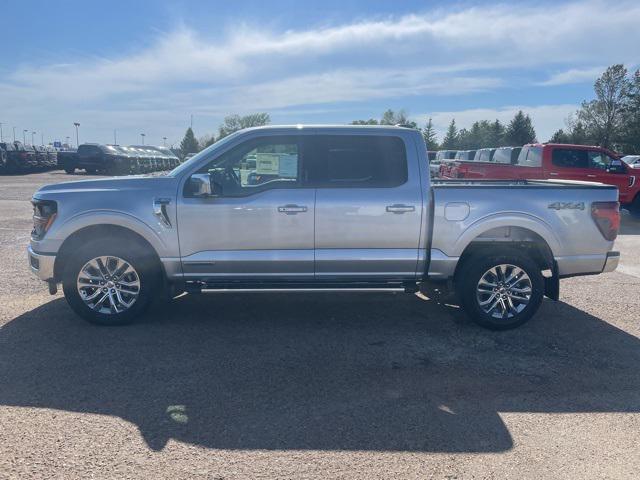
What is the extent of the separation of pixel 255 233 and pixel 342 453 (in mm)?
2507

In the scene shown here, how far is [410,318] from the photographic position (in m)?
5.88

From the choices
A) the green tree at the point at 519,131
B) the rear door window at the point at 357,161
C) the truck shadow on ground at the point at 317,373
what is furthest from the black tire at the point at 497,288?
the green tree at the point at 519,131

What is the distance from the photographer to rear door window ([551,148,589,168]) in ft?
45.4

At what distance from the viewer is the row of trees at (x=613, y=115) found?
53625 millimetres

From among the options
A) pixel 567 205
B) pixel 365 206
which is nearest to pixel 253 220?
pixel 365 206

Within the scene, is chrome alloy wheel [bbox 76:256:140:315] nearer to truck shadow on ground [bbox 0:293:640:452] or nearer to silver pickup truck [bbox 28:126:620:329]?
silver pickup truck [bbox 28:126:620:329]

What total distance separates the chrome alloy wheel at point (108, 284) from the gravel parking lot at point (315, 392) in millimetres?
256

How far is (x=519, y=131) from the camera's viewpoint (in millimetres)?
71000

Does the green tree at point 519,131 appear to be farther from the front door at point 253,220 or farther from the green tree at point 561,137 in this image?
the front door at point 253,220

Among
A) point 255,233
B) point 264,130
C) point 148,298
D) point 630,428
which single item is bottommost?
point 630,428

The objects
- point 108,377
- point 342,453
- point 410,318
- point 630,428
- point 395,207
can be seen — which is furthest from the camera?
point 410,318

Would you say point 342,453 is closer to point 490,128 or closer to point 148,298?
point 148,298

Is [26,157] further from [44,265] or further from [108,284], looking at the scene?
[108,284]

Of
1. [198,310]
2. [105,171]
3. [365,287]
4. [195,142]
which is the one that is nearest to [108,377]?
[198,310]
